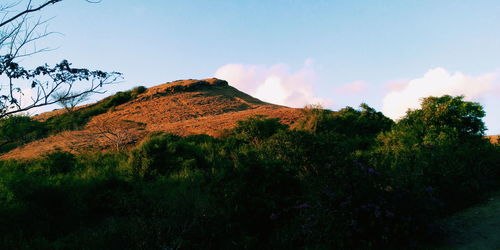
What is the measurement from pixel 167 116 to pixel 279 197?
20824mm

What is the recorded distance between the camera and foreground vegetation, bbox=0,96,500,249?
5805 mm

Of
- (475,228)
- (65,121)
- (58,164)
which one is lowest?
(58,164)

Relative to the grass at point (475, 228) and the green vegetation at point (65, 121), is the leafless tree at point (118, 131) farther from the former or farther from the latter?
the grass at point (475, 228)

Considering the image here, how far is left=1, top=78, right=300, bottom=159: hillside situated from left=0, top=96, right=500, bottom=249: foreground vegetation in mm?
8441

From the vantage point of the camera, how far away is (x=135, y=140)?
1898 cm

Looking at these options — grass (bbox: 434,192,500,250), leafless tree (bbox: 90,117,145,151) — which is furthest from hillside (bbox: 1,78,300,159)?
grass (bbox: 434,192,500,250)

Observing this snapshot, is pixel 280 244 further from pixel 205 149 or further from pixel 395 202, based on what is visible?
pixel 205 149

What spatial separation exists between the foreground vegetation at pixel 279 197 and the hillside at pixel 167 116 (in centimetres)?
844

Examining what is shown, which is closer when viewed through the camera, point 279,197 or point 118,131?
point 279,197

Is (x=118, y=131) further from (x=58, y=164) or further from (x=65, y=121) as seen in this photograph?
(x=65, y=121)

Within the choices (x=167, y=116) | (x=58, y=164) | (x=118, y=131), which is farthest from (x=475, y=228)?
(x=167, y=116)

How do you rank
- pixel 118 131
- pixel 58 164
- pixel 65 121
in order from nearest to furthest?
pixel 58 164
pixel 118 131
pixel 65 121

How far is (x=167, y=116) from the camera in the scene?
86.8 feet

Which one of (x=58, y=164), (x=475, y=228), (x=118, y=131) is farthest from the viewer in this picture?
(x=118, y=131)
